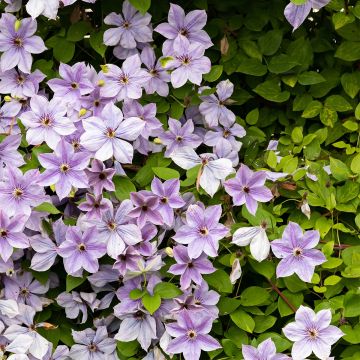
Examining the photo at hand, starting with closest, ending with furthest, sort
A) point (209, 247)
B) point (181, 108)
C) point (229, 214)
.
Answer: point (209, 247) → point (229, 214) → point (181, 108)

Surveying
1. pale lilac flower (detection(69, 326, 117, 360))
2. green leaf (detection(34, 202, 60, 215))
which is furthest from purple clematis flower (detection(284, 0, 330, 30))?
pale lilac flower (detection(69, 326, 117, 360))

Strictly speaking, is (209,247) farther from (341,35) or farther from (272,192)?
(341,35)

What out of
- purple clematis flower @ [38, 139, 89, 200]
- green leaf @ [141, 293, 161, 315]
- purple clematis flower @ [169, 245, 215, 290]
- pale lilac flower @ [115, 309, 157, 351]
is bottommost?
pale lilac flower @ [115, 309, 157, 351]

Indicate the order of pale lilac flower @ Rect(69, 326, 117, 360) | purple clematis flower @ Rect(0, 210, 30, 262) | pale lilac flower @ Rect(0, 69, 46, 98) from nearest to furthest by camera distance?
purple clematis flower @ Rect(0, 210, 30, 262) < pale lilac flower @ Rect(69, 326, 117, 360) < pale lilac flower @ Rect(0, 69, 46, 98)

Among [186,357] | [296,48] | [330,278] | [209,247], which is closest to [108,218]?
[209,247]

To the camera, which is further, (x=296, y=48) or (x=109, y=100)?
(x=296, y=48)

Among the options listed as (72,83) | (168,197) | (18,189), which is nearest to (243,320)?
(168,197)

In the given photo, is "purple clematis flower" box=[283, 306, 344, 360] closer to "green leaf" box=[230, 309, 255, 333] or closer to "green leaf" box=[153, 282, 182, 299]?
"green leaf" box=[230, 309, 255, 333]
